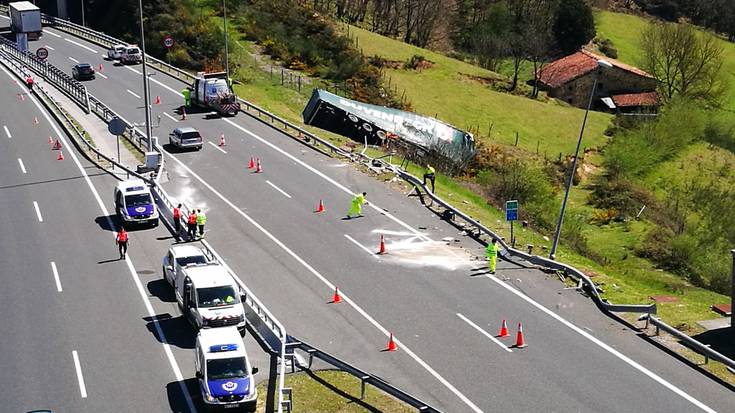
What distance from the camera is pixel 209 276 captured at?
28.8m

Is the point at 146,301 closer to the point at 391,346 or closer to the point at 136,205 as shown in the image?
the point at 136,205

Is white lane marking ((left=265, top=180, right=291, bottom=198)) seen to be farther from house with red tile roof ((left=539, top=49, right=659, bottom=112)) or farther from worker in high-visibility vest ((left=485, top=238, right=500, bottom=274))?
house with red tile roof ((left=539, top=49, right=659, bottom=112))

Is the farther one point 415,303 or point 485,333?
point 415,303

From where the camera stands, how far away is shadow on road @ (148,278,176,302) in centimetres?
3095

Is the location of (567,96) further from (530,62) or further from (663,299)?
(663,299)

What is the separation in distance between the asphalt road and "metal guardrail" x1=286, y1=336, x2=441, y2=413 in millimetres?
1414

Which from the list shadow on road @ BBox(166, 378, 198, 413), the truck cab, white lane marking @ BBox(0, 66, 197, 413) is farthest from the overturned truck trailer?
shadow on road @ BBox(166, 378, 198, 413)

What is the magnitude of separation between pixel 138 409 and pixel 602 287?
17946mm

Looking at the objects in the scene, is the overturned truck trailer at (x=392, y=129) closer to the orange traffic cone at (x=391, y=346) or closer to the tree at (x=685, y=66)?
the orange traffic cone at (x=391, y=346)

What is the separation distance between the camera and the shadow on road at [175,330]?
27734 mm

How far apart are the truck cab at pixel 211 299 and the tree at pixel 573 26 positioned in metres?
92.1

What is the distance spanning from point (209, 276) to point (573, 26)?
93045 mm

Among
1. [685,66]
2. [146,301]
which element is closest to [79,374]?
[146,301]

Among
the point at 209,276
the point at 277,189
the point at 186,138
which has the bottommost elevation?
the point at 277,189
